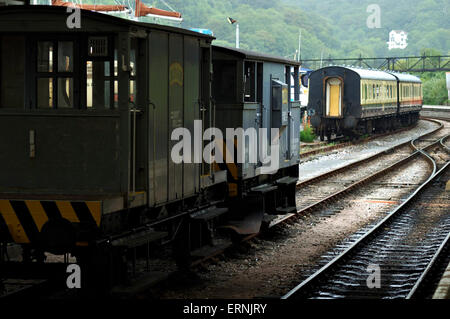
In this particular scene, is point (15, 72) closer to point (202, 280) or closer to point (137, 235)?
point (137, 235)

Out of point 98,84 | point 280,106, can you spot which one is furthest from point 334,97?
point 98,84

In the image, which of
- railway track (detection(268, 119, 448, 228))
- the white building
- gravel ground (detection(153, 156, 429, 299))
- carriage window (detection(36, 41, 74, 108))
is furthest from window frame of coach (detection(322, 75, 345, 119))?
the white building

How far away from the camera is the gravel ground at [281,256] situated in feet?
32.1

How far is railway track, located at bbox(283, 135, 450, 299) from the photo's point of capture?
9.95 meters

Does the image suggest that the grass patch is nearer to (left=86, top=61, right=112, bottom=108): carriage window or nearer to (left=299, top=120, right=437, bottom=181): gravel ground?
(left=299, top=120, right=437, bottom=181): gravel ground

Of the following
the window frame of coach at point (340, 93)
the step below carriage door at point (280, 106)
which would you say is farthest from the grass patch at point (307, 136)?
the step below carriage door at point (280, 106)

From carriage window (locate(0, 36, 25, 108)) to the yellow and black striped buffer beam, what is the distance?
1.10 metres

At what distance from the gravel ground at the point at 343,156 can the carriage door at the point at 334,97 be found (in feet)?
7.48

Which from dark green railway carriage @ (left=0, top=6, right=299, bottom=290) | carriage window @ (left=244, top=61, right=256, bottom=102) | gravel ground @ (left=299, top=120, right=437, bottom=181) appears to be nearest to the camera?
dark green railway carriage @ (left=0, top=6, right=299, bottom=290)

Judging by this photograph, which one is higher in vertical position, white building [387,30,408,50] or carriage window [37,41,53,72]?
white building [387,30,408,50]

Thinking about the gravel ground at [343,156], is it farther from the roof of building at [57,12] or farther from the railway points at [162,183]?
the roof of building at [57,12]

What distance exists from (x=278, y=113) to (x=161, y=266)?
4.24m

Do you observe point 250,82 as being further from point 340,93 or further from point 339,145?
point 340,93
